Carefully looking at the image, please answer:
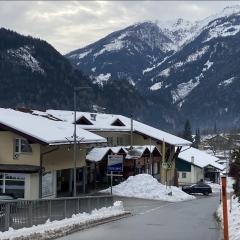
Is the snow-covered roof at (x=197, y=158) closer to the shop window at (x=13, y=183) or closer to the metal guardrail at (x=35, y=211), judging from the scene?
the shop window at (x=13, y=183)

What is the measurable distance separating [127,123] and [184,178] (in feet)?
104

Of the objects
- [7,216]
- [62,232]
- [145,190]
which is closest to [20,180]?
[145,190]

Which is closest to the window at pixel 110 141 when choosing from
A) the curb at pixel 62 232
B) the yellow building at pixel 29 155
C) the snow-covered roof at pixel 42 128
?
the snow-covered roof at pixel 42 128

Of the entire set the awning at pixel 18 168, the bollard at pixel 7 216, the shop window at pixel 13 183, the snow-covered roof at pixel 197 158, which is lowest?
the bollard at pixel 7 216

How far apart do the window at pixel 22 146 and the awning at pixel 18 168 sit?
1.14m

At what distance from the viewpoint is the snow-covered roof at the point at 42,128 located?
40719 millimetres

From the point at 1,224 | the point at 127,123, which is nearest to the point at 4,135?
the point at 1,224

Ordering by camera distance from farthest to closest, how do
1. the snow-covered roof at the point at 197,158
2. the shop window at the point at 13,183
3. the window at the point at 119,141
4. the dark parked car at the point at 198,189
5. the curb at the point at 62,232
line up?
the snow-covered roof at the point at 197,158 → the dark parked car at the point at 198,189 → the window at the point at 119,141 → the shop window at the point at 13,183 → the curb at the point at 62,232

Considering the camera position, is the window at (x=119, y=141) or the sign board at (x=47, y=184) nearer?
the sign board at (x=47, y=184)

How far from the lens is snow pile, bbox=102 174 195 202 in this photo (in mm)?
56312

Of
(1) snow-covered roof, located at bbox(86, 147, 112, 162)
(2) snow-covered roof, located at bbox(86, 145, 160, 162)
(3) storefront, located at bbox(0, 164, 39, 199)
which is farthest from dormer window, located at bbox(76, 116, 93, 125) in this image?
(3) storefront, located at bbox(0, 164, 39, 199)

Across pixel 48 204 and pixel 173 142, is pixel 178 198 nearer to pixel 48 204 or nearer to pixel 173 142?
pixel 173 142

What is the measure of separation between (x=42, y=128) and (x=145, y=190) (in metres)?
16.6

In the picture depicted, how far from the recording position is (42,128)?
4384 centimetres
